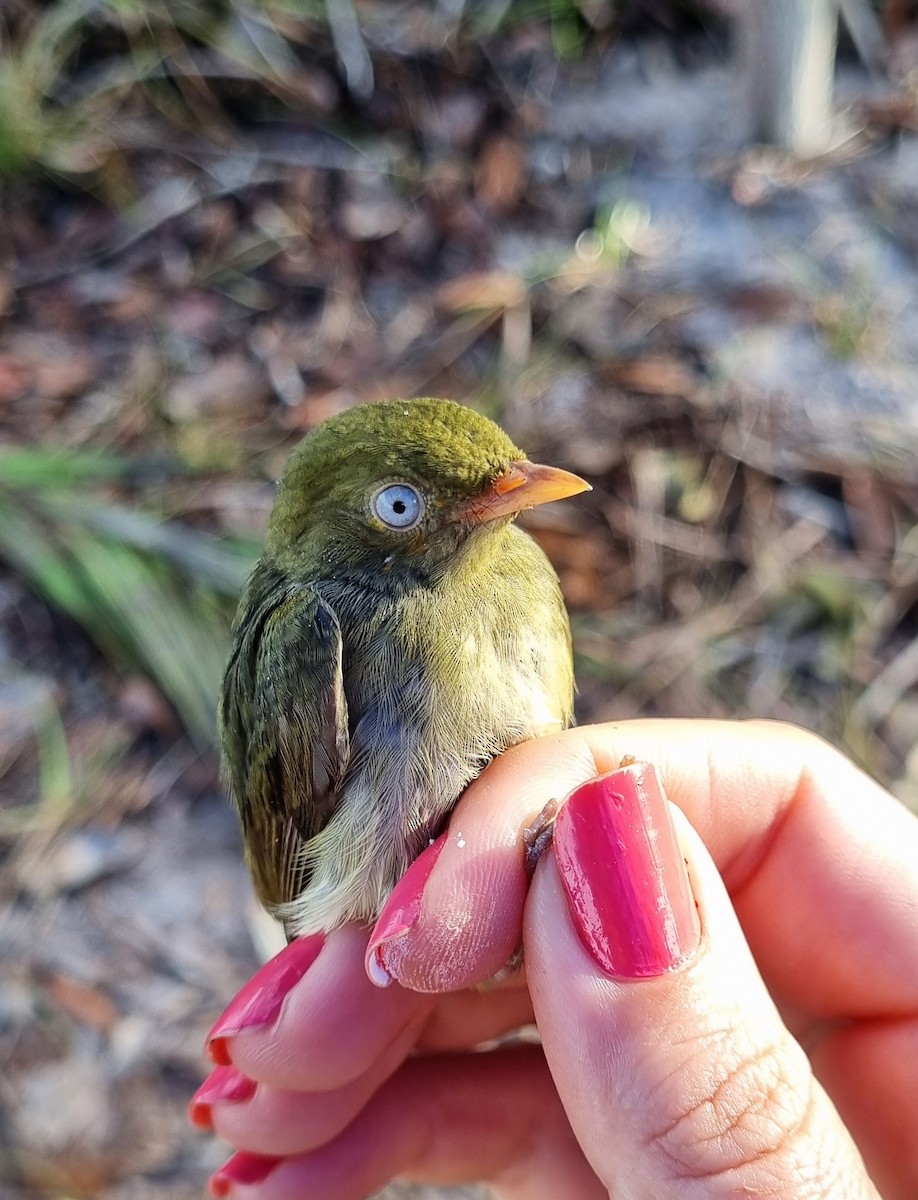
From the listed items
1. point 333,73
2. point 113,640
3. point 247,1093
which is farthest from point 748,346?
point 247,1093

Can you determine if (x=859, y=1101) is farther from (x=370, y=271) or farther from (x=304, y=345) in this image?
(x=370, y=271)

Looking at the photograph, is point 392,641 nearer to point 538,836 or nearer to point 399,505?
point 399,505

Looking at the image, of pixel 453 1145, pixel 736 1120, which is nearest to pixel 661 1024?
pixel 736 1120

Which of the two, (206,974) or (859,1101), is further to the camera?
(206,974)

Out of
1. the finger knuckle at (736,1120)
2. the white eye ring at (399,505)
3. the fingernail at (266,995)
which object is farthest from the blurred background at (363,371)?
the finger knuckle at (736,1120)

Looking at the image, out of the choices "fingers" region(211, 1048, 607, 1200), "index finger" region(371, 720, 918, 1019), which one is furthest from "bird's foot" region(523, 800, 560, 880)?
"fingers" region(211, 1048, 607, 1200)

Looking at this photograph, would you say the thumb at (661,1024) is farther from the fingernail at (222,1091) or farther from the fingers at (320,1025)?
the fingernail at (222,1091)

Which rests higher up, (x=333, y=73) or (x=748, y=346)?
(x=333, y=73)
